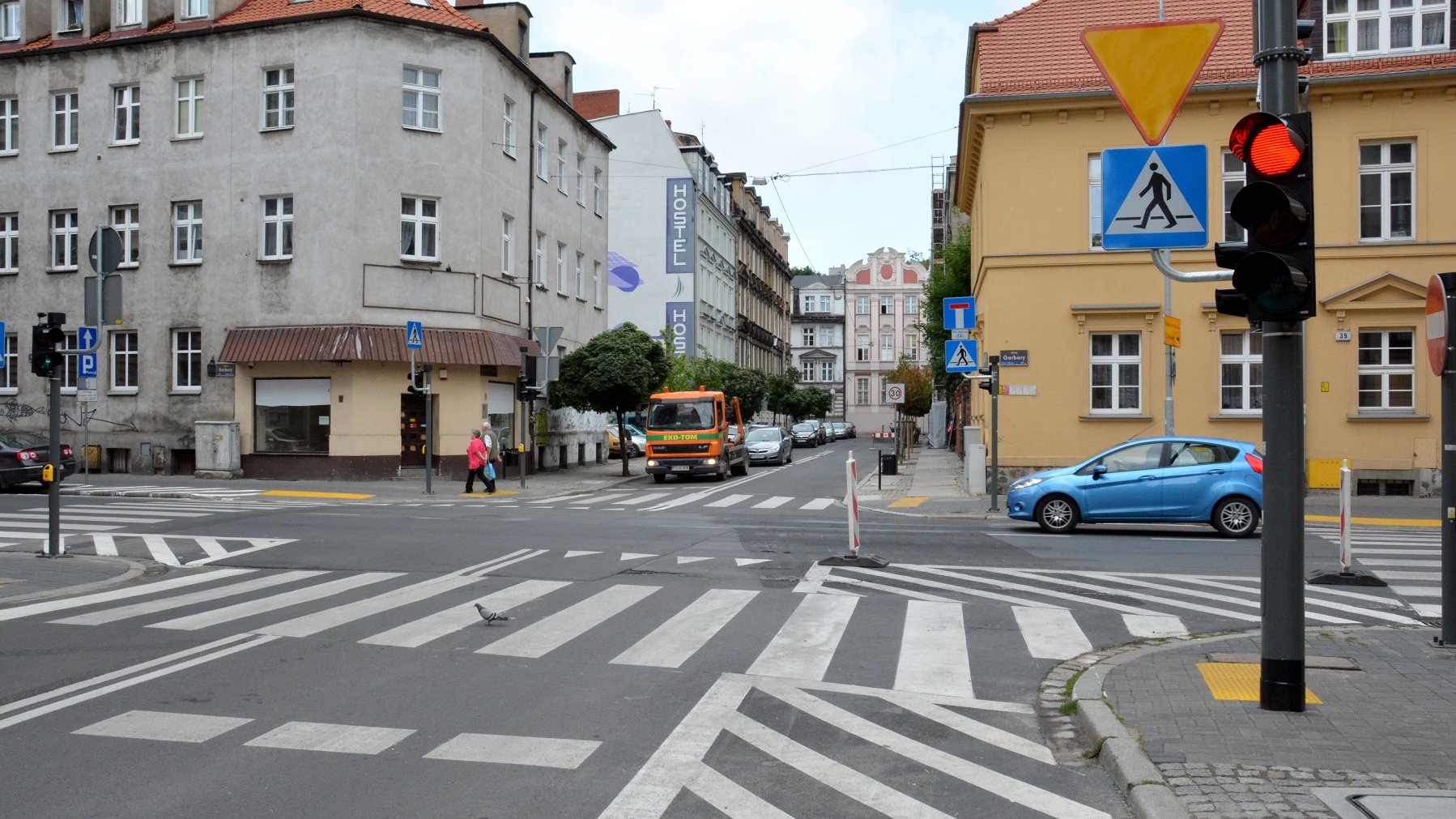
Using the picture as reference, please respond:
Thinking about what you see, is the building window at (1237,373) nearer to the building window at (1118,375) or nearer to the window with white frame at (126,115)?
the building window at (1118,375)

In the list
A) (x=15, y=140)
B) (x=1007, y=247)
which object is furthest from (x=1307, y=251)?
(x=15, y=140)

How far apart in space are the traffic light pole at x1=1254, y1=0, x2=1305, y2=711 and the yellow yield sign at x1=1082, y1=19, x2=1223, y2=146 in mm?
1566

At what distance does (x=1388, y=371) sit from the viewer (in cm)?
2475

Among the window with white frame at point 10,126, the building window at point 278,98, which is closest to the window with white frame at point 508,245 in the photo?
the building window at point 278,98

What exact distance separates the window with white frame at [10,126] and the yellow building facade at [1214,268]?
26457 mm

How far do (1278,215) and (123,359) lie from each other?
32034 millimetres

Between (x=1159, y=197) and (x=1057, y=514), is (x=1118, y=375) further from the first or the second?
(x=1159, y=197)

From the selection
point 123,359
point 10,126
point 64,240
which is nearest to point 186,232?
point 123,359

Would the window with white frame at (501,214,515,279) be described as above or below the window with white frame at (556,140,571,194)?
below

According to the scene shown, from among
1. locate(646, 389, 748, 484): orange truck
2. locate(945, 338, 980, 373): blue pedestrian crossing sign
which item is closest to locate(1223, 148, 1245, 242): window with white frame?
locate(945, 338, 980, 373): blue pedestrian crossing sign

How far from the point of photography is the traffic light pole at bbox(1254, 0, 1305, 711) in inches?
244

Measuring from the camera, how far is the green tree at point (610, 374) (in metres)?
32.8

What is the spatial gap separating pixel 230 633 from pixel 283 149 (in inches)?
→ 945

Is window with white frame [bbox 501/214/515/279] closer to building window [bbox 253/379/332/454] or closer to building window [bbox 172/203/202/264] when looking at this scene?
building window [bbox 253/379/332/454]
